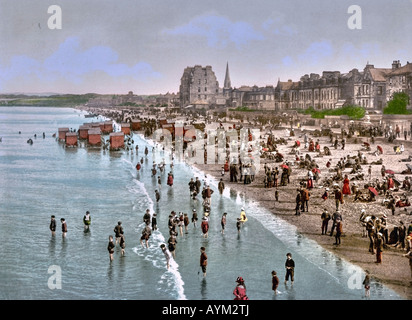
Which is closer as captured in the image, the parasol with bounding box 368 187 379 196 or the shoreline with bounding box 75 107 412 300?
the shoreline with bounding box 75 107 412 300

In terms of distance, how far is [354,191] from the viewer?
29750 mm

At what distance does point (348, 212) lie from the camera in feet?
87.0

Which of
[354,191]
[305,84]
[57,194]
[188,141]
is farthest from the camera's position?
[305,84]

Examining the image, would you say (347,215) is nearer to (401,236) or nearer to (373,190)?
(373,190)

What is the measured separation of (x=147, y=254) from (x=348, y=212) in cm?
1171

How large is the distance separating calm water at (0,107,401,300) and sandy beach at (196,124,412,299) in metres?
0.69

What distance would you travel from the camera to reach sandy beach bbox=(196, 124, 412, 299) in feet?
60.0

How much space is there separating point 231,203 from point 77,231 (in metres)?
10.1

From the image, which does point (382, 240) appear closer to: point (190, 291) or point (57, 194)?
point (190, 291)

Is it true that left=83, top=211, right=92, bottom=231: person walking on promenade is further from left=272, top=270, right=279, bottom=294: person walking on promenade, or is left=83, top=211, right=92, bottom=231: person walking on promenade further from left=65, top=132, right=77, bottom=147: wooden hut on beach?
left=65, top=132, right=77, bottom=147: wooden hut on beach

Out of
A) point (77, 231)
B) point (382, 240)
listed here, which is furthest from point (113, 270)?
point (382, 240)

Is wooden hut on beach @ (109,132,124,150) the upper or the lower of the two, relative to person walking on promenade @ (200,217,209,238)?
upper

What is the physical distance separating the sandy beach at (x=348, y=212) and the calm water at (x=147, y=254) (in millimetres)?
690

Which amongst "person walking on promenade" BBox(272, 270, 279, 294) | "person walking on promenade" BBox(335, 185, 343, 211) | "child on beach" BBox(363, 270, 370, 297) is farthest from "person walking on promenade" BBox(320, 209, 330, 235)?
"person walking on promenade" BBox(272, 270, 279, 294)
